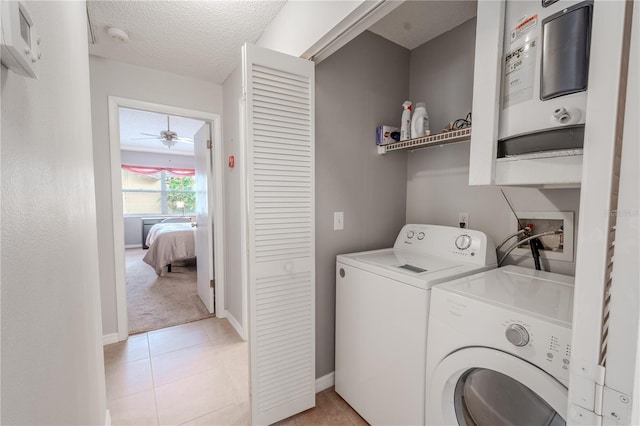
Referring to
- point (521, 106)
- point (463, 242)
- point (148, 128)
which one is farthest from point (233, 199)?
point (148, 128)

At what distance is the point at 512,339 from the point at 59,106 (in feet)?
4.91

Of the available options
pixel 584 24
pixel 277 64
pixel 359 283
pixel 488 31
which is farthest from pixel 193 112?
pixel 584 24

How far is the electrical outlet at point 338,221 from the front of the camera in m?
1.77

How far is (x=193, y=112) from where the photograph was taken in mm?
2545

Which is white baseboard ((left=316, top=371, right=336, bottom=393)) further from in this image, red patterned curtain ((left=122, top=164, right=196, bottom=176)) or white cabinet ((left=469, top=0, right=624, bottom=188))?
red patterned curtain ((left=122, top=164, right=196, bottom=176))

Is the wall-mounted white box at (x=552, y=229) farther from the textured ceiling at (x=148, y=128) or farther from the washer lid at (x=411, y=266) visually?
the textured ceiling at (x=148, y=128)

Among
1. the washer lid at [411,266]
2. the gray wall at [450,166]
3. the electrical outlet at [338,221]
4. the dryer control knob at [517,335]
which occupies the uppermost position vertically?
the gray wall at [450,166]

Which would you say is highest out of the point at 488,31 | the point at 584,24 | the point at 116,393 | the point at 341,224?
the point at 488,31

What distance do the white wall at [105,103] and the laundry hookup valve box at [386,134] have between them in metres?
1.84

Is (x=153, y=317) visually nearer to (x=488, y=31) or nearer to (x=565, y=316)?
(x=565, y=316)

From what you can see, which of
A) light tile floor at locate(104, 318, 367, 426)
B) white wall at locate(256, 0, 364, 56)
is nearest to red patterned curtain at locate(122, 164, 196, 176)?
light tile floor at locate(104, 318, 367, 426)

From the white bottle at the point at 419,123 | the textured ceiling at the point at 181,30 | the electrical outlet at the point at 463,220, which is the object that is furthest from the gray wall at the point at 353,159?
the textured ceiling at the point at 181,30

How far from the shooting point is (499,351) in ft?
2.91

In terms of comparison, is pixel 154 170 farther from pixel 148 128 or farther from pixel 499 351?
pixel 499 351
